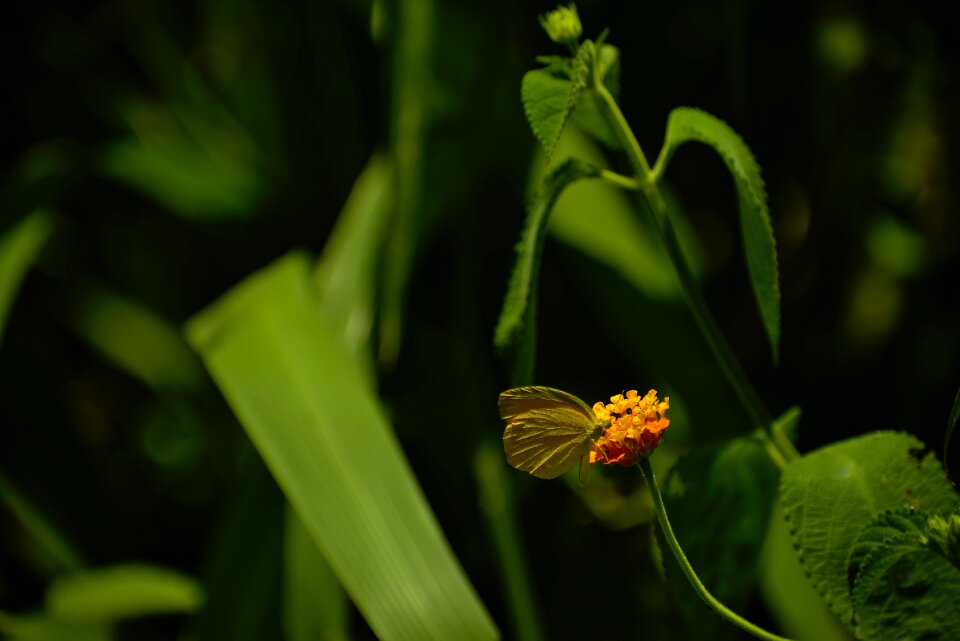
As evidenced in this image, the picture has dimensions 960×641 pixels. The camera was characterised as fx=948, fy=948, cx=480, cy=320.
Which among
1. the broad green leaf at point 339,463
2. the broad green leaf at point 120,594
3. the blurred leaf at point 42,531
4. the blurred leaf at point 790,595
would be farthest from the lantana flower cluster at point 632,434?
the blurred leaf at point 42,531

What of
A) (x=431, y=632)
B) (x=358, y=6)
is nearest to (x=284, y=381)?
(x=431, y=632)

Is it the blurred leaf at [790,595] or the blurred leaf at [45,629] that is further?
the blurred leaf at [45,629]

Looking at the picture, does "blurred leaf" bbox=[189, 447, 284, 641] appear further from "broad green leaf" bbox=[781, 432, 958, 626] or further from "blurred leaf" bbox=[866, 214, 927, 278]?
"blurred leaf" bbox=[866, 214, 927, 278]

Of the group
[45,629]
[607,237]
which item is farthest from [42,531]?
[607,237]

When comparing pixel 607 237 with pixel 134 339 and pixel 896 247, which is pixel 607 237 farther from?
pixel 134 339

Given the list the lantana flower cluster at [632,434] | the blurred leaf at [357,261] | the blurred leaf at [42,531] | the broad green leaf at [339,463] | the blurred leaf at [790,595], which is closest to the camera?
the lantana flower cluster at [632,434]

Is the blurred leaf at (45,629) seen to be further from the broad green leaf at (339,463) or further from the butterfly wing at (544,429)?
the butterfly wing at (544,429)

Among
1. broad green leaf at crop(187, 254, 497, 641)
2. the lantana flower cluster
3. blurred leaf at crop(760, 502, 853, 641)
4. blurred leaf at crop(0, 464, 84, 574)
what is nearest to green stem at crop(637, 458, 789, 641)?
the lantana flower cluster
